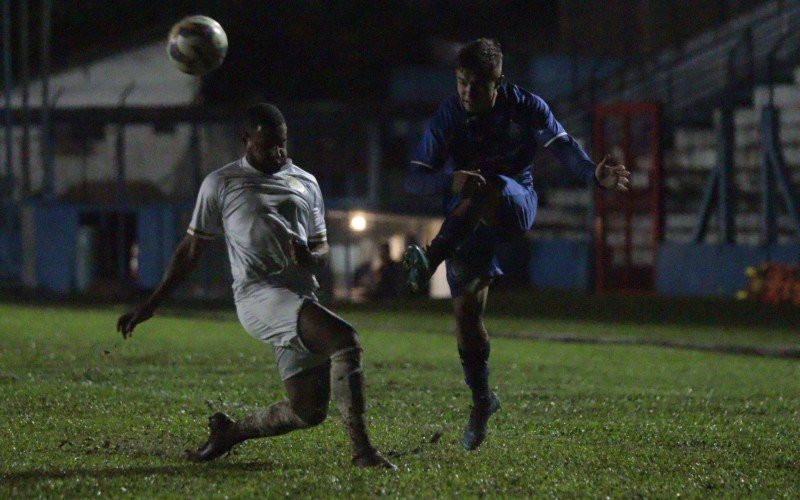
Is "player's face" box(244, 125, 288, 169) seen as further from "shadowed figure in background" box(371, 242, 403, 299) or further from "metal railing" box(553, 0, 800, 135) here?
"metal railing" box(553, 0, 800, 135)

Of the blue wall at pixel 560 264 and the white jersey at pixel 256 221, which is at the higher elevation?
the white jersey at pixel 256 221

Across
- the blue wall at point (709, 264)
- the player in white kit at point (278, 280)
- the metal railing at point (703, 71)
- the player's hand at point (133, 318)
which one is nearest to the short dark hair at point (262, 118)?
the player in white kit at point (278, 280)

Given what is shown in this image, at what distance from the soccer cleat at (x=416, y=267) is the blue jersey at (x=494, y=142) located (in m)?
0.34

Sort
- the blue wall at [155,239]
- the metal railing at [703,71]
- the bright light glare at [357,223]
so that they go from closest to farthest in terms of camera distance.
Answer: the metal railing at [703,71], the bright light glare at [357,223], the blue wall at [155,239]

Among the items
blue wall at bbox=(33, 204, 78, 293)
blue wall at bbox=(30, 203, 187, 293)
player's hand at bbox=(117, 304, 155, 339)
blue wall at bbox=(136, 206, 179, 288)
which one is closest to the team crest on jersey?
player's hand at bbox=(117, 304, 155, 339)

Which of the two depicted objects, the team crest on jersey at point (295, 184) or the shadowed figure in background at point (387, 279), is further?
the shadowed figure in background at point (387, 279)

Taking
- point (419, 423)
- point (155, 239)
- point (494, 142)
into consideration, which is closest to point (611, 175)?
point (494, 142)

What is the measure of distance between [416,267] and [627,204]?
22.4 metres

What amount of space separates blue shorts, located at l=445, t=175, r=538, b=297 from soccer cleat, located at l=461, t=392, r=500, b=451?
66 cm

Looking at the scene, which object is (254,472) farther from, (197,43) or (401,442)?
(197,43)

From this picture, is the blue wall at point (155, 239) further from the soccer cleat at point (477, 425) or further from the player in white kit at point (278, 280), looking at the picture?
the player in white kit at point (278, 280)

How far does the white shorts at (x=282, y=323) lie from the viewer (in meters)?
7.14

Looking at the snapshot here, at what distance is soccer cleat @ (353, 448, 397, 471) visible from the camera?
7234 millimetres

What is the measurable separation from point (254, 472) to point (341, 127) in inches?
1066
